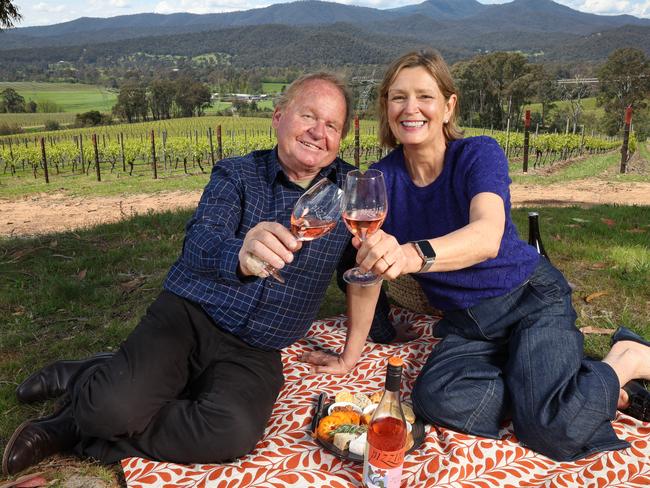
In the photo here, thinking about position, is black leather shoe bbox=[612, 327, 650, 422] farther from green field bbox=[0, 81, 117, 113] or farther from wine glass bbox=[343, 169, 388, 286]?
green field bbox=[0, 81, 117, 113]

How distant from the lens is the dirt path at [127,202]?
12.4 meters

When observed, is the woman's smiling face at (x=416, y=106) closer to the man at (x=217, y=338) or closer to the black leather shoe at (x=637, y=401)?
the man at (x=217, y=338)

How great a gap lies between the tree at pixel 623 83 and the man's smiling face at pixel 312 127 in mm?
62376

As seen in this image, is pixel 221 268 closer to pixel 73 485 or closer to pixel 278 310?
pixel 278 310

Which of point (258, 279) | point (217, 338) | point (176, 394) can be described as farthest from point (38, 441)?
point (258, 279)

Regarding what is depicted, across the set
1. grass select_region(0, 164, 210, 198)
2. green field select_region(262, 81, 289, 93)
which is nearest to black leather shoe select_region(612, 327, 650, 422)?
grass select_region(0, 164, 210, 198)

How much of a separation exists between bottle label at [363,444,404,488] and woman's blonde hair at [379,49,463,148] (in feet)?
5.68

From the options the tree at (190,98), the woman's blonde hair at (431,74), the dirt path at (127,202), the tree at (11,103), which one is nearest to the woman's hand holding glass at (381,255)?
the woman's blonde hair at (431,74)

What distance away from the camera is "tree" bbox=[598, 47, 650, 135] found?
187 ft

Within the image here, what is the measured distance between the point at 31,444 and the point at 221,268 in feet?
4.27

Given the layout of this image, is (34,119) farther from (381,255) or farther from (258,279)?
(381,255)

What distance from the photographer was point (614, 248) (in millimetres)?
5828

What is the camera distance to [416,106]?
2771 mm

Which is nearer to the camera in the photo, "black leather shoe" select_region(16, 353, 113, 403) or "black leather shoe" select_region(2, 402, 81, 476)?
"black leather shoe" select_region(2, 402, 81, 476)
